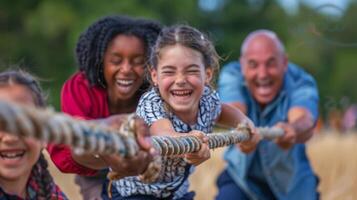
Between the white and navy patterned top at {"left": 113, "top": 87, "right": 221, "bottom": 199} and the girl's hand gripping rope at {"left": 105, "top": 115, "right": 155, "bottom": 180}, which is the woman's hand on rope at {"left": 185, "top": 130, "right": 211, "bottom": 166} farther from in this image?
the girl's hand gripping rope at {"left": 105, "top": 115, "right": 155, "bottom": 180}

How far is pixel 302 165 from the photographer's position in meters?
5.18

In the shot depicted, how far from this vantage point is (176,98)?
3.43m

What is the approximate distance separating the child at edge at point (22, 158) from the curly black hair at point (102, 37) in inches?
40.6

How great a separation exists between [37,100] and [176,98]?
0.79 meters

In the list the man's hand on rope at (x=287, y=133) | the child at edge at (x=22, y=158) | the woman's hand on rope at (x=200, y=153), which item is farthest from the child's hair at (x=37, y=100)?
the man's hand on rope at (x=287, y=133)

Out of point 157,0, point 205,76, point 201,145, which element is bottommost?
point 201,145

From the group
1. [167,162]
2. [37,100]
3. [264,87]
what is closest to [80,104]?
[167,162]

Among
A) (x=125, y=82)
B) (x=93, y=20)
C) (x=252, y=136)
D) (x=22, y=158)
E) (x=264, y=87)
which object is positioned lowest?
(x=22, y=158)

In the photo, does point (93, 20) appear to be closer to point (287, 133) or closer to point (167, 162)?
point (287, 133)

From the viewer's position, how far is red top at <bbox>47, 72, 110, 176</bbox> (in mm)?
3791

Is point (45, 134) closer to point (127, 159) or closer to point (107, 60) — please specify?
point (127, 159)

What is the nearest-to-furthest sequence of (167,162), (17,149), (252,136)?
(17,149) < (167,162) < (252,136)

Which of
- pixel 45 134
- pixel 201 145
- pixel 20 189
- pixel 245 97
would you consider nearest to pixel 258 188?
pixel 245 97

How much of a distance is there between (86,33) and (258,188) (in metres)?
1.61
